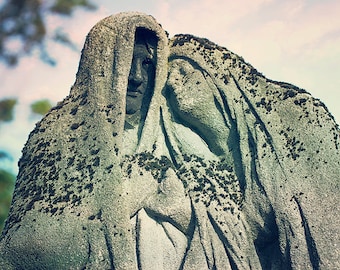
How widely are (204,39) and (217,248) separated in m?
3.72

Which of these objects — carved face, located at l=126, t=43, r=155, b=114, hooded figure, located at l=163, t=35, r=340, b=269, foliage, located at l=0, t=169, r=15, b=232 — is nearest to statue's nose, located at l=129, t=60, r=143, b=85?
carved face, located at l=126, t=43, r=155, b=114

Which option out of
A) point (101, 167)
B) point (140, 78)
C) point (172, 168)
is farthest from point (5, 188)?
point (101, 167)

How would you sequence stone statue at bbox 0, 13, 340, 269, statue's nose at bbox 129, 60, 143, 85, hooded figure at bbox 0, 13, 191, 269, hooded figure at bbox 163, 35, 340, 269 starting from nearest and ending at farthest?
1. hooded figure at bbox 0, 13, 191, 269
2. stone statue at bbox 0, 13, 340, 269
3. hooded figure at bbox 163, 35, 340, 269
4. statue's nose at bbox 129, 60, 143, 85

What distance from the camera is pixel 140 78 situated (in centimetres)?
1018

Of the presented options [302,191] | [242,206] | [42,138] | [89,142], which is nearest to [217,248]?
[242,206]

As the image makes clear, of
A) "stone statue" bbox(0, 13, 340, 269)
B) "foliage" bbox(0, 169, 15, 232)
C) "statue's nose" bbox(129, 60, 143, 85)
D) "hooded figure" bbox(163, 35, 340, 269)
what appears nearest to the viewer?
"stone statue" bbox(0, 13, 340, 269)

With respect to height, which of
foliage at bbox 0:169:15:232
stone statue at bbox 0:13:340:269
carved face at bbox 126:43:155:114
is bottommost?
stone statue at bbox 0:13:340:269

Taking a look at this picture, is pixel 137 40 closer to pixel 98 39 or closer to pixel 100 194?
pixel 98 39

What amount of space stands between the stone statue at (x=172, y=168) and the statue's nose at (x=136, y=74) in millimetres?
18

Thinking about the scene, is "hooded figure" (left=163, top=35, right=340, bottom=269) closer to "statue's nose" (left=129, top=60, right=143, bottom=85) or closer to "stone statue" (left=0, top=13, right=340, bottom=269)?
"stone statue" (left=0, top=13, right=340, bottom=269)

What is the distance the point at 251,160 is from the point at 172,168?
4.27 feet

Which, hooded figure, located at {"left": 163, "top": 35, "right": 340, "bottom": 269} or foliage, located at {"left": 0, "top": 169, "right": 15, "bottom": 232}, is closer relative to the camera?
hooded figure, located at {"left": 163, "top": 35, "right": 340, "bottom": 269}

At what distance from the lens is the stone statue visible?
342 inches

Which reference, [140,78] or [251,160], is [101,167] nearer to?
[140,78]
